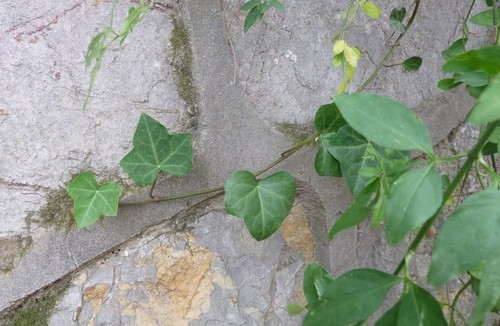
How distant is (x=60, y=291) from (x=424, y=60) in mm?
730

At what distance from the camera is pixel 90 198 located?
84 centimetres

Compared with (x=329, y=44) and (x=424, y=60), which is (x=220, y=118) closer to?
(x=329, y=44)

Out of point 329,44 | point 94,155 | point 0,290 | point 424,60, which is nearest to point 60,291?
point 0,290

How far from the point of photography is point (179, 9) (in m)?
0.94

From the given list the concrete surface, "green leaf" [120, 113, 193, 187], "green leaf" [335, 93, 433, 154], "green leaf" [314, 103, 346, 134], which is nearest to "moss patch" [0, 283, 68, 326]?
the concrete surface

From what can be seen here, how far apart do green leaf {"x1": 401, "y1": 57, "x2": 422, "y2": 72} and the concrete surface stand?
29 mm

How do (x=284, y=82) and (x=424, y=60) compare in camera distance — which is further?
(x=424, y=60)

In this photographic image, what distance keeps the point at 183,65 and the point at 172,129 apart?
10 cm

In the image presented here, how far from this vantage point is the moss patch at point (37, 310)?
0.85 meters

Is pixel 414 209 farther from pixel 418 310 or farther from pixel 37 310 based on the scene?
pixel 37 310

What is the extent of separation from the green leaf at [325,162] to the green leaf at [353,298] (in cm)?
37

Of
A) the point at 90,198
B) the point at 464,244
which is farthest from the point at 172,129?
the point at 464,244

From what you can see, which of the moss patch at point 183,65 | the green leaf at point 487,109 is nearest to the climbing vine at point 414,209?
the green leaf at point 487,109

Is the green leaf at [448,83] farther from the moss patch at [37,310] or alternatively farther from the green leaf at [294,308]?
the moss patch at [37,310]
